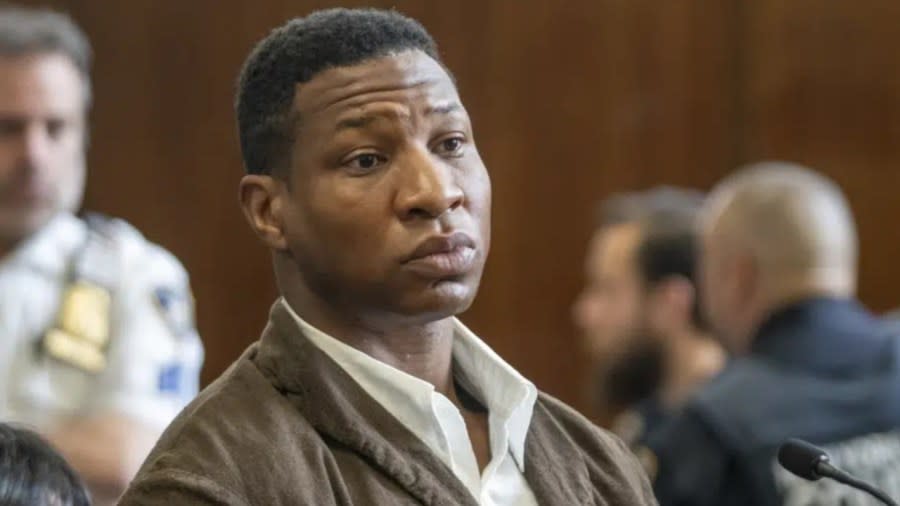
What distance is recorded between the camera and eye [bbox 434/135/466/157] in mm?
1407

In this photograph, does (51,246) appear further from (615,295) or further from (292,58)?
(615,295)

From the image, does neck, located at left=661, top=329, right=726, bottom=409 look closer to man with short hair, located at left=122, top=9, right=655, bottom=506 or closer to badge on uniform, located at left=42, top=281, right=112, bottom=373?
badge on uniform, located at left=42, top=281, right=112, bottom=373

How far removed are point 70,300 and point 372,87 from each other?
3.67ft

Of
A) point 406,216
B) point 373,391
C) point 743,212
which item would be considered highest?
point 406,216

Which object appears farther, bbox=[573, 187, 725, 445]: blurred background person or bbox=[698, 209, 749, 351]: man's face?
bbox=[573, 187, 725, 445]: blurred background person

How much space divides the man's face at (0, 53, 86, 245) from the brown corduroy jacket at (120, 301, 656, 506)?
112 cm

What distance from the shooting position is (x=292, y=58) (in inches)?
55.1

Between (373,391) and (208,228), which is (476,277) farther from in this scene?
(208,228)

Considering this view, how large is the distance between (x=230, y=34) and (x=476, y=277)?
127 inches

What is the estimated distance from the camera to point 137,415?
92.4 inches

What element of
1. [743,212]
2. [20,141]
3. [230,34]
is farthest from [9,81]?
[230,34]

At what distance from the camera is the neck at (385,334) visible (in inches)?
55.4

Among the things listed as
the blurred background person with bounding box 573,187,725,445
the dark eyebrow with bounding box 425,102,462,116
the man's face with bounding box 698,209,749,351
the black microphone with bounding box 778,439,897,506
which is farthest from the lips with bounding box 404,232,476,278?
the blurred background person with bounding box 573,187,725,445

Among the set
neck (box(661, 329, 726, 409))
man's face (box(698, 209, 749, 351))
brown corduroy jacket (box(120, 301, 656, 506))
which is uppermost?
brown corduroy jacket (box(120, 301, 656, 506))
